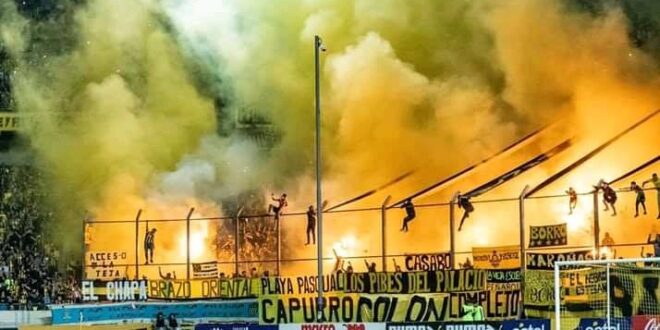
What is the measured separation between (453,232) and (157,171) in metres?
8.08

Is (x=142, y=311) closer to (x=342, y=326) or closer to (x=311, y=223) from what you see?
(x=311, y=223)

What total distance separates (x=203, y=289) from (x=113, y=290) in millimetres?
2342

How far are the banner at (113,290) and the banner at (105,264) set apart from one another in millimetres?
234

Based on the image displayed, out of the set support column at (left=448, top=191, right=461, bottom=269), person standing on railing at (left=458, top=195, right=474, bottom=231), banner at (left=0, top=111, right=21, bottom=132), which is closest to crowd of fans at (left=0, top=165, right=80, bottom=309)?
banner at (left=0, top=111, right=21, bottom=132)

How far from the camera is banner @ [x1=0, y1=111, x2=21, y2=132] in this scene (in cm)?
2800

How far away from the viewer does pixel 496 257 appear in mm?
23891

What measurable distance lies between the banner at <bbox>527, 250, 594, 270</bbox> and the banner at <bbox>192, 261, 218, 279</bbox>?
789 cm

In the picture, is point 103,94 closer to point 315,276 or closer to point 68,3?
point 68,3

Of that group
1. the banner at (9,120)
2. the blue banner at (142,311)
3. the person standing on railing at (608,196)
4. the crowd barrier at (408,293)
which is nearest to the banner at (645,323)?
the crowd barrier at (408,293)

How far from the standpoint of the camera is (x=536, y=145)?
24.3 metres

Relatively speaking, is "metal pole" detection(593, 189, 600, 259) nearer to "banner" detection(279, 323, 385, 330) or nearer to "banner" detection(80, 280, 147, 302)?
"banner" detection(279, 323, 385, 330)

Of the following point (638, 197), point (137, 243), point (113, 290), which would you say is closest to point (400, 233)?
point (638, 197)

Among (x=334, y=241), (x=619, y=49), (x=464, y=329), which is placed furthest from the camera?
(x=334, y=241)

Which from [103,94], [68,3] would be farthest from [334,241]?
[68,3]
